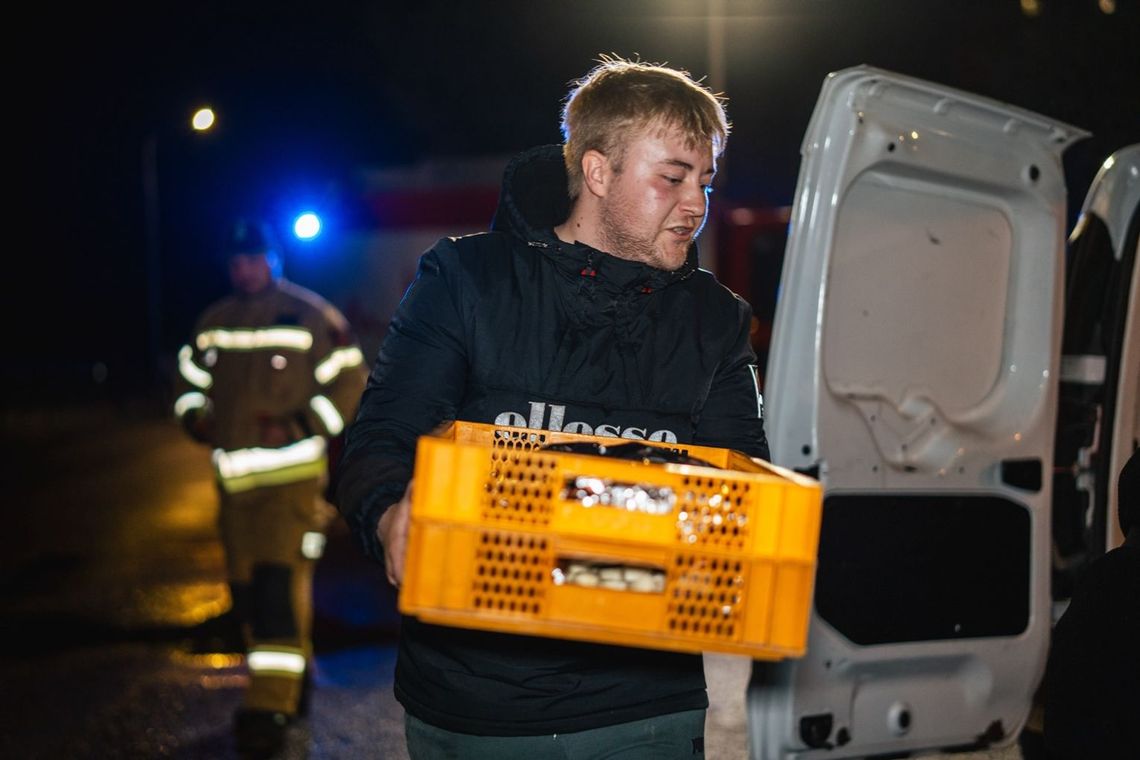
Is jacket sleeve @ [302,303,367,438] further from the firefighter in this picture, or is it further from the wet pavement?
the wet pavement

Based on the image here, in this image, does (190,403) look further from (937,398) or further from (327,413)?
(937,398)

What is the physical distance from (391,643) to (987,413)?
13.1 feet

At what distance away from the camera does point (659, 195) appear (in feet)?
7.73

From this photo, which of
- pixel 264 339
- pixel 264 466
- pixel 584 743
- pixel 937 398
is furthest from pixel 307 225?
pixel 584 743

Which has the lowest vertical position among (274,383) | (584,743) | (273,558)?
(273,558)

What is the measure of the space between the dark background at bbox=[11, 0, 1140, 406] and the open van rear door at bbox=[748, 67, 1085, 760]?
1.49 metres

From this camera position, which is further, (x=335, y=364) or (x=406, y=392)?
(x=335, y=364)

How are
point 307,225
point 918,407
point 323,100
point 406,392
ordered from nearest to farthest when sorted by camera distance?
1. point 406,392
2. point 918,407
3. point 307,225
4. point 323,100

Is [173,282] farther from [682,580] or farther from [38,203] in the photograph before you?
[682,580]

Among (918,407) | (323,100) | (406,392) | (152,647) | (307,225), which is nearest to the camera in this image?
(406,392)

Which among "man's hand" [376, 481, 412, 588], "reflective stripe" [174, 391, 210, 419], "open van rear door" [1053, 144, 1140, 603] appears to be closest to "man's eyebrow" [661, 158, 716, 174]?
"man's hand" [376, 481, 412, 588]

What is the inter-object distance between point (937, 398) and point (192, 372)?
392cm

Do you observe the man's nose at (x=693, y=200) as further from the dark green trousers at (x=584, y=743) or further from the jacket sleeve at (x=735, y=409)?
the dark green trousers at (x=584, y=743)

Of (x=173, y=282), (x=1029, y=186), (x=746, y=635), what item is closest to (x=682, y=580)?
(x=746, y=635)
